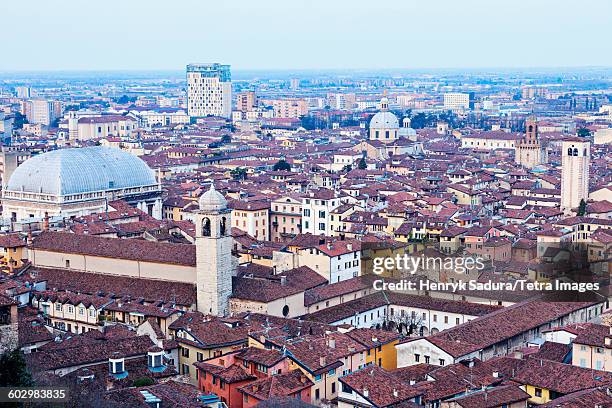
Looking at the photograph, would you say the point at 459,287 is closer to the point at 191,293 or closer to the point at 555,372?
the point at 191,293

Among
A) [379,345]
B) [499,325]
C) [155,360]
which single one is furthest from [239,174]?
[155,360]

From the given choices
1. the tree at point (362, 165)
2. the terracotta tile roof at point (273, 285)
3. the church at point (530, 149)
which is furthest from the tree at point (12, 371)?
the church at point (530, 149)

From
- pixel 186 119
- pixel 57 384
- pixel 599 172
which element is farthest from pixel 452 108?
pixel 57 384

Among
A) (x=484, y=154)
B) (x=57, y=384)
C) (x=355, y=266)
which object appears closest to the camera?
(x=57, y=384)

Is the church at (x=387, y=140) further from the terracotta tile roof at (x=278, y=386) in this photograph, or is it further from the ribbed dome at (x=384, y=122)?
the terracotta tile roof at (x=278, y=386)

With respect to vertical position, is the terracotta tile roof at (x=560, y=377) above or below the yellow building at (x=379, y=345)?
above
